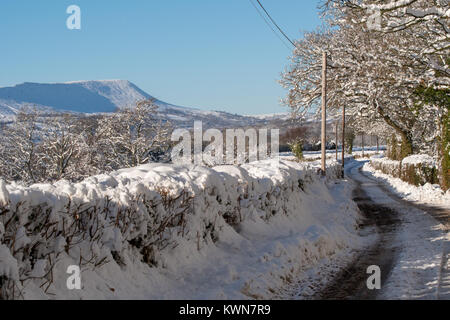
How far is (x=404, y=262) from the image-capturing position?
8320 millimetres

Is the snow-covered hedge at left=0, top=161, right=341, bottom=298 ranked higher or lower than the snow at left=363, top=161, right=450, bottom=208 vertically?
higher

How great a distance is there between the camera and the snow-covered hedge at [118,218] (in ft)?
13.8

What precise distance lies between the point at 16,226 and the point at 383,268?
6.41 meters

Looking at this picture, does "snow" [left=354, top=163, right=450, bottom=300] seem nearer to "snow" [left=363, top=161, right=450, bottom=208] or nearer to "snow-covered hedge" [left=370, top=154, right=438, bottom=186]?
"snow" [left=363, top=161, right=450, bottom=208]

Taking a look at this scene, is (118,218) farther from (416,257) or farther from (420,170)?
(420,170)

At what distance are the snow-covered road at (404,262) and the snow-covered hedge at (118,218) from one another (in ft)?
7.47

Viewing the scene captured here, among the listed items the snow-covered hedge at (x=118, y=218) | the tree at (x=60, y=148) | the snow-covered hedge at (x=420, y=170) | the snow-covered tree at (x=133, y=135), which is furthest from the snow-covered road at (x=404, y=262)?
the tree at (x=60, y=148)

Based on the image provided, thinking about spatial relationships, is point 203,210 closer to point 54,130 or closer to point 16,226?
point 16,226

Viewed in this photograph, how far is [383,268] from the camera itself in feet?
26.2

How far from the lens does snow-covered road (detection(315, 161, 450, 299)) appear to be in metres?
6.38

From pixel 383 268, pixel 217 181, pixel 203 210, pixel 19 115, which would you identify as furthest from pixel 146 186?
pixel 19 115

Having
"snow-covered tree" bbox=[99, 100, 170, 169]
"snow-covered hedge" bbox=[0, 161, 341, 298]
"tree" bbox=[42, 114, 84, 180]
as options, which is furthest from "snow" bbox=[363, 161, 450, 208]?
"tree" bbox=[42, 114, 84, 180]

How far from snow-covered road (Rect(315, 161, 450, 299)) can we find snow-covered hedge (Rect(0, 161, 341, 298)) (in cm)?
228

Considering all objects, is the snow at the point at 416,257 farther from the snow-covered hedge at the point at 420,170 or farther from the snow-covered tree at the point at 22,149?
the snow-covered tree at the point at 22,149
